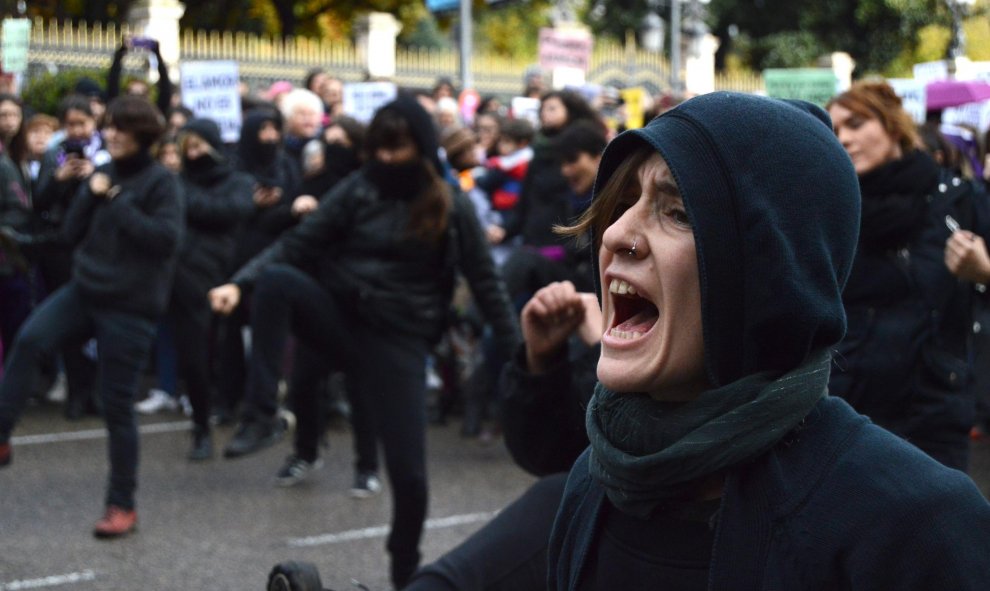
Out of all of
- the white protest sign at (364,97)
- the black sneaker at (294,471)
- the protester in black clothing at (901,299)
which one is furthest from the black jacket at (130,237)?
the white protest sign at (364,97)

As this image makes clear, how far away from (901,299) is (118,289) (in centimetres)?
381

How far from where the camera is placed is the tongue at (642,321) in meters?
1.86


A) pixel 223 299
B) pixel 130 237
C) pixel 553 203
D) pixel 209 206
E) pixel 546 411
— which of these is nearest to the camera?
pixel 546 411

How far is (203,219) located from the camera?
929 centimetres

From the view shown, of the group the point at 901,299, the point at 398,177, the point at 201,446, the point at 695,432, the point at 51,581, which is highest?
the point at 695,432

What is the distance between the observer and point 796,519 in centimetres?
166

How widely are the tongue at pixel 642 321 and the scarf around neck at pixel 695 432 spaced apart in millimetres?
96

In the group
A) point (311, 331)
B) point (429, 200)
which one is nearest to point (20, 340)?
point (311, 331)

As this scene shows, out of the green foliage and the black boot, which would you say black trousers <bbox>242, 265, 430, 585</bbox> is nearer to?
the black boot

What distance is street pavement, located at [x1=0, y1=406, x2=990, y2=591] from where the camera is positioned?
20.2 feet

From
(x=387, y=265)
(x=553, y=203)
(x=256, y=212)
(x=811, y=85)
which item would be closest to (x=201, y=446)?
(x=256, y=212)

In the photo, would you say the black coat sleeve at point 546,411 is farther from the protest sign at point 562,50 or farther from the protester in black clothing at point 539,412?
the protest sign at point 562,50

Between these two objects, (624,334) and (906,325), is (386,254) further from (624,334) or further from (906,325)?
(624,334)

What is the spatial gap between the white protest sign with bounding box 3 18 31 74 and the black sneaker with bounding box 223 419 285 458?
297 inches
